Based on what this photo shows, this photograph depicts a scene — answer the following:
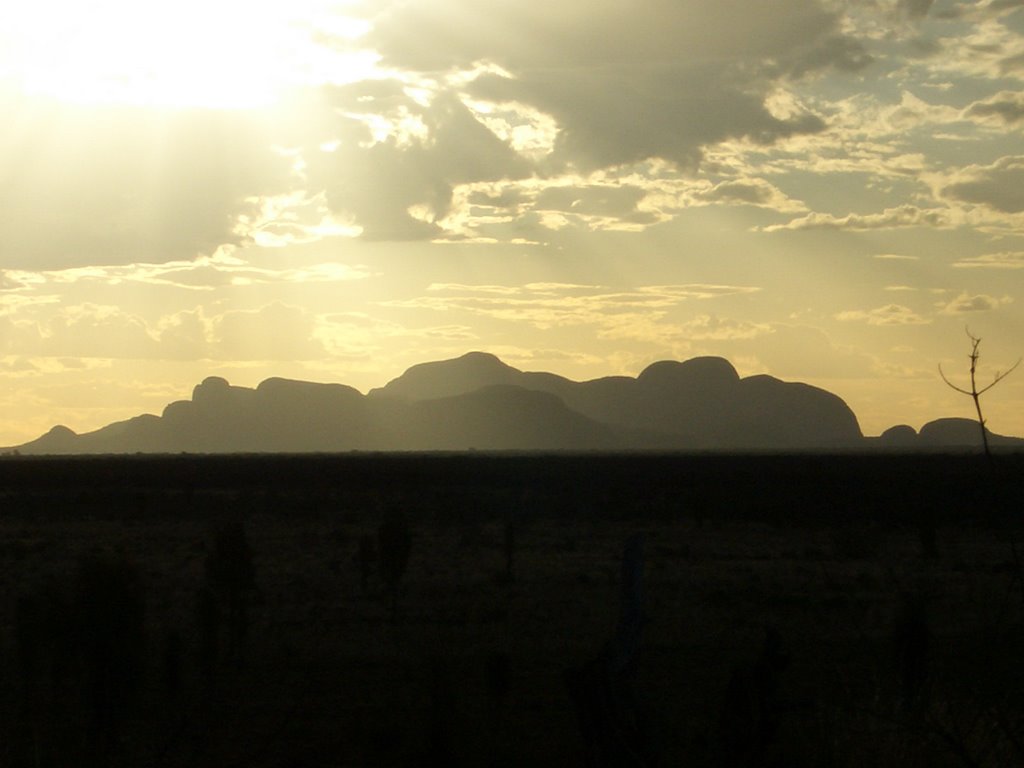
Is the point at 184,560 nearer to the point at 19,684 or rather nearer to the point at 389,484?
the point at 19,684

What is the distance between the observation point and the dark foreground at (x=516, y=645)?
7.93m

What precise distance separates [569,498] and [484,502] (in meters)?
4.80

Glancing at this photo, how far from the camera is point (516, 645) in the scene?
19.9 meters

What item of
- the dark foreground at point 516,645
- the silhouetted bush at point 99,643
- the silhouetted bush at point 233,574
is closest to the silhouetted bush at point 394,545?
the dark foreground at point 516,645

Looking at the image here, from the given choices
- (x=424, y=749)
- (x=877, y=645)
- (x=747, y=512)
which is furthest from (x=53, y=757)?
(x=747, y=512)

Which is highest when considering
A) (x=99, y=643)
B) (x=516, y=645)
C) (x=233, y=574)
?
(x=233, y=574)

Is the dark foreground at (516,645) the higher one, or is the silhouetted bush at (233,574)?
the silhouetted bush at (233,574)

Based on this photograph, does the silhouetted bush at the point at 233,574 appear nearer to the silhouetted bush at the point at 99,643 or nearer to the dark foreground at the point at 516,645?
the dark foreground at the point at 516,645

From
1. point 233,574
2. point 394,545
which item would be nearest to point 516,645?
point 394,545

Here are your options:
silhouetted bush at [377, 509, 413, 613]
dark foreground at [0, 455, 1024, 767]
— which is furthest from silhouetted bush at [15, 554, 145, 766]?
silhouetted bush at [377, 509, 413, 613]

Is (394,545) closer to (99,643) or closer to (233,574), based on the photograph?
(233,574)

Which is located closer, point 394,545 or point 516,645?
point 516,645

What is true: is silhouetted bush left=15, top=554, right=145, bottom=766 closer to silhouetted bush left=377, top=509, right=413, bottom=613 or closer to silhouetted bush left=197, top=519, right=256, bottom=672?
silhouetted bush left=197, top=519, right=256, bottom=672

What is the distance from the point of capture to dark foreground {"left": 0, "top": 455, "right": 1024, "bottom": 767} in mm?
7934
